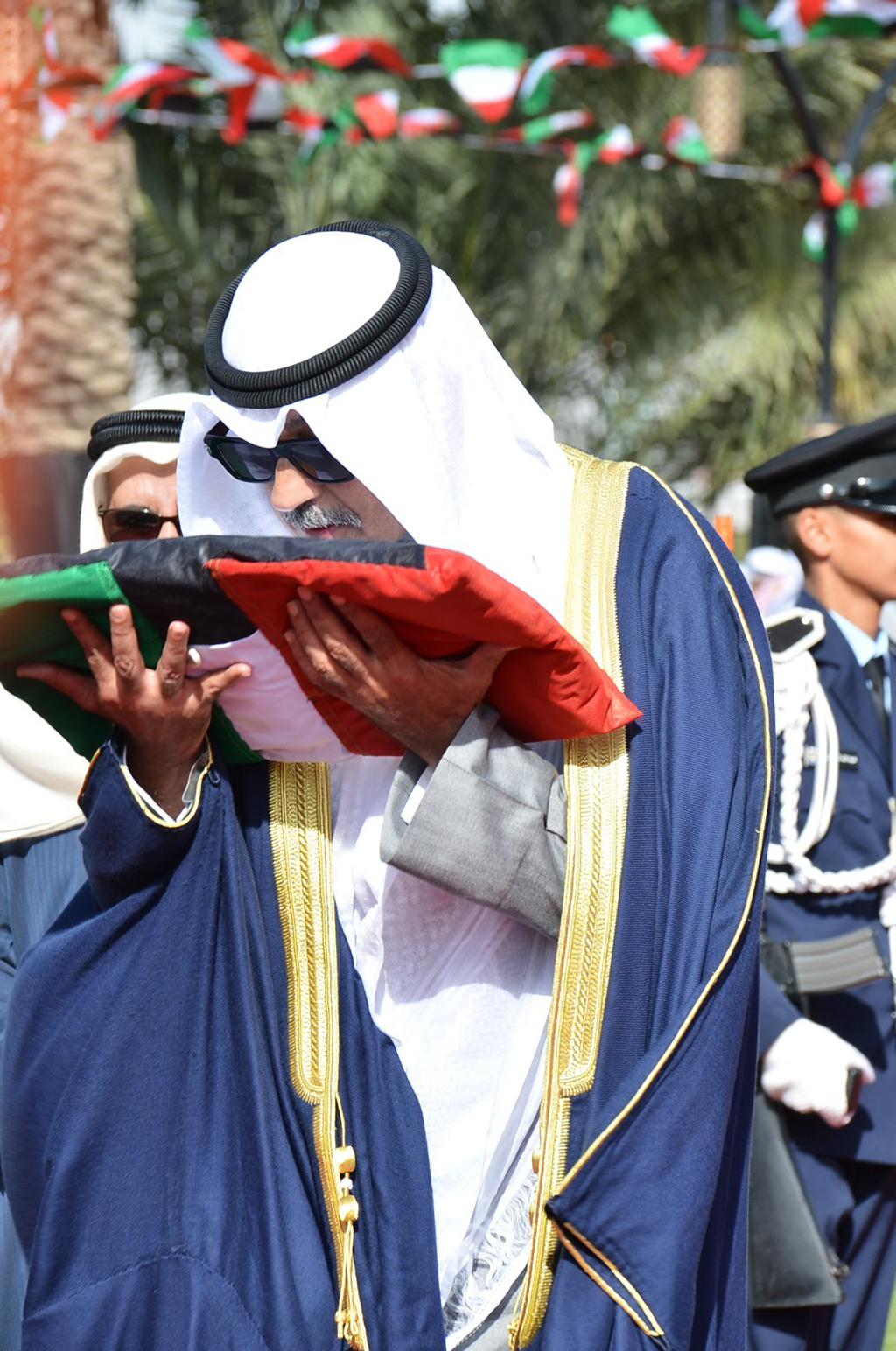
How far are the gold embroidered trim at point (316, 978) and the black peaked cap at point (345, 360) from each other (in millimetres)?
468

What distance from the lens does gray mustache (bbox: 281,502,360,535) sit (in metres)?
1.97

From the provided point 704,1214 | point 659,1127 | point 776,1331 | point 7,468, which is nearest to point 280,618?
point 659,1127

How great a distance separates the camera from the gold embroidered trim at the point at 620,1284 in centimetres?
176

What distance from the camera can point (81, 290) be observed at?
8.63 metres

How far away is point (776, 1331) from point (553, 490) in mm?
2164

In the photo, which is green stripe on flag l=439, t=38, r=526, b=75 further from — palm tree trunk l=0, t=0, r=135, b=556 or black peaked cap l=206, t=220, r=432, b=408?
black peaked cap l=206, t=220, r=432, b=408

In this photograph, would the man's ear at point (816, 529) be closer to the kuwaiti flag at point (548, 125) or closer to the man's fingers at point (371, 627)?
the man's fingers at point (371, 627)

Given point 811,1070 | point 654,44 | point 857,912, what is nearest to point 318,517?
Answer: point 811,1070

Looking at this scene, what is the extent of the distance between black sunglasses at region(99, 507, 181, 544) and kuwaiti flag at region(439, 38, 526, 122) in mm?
5612

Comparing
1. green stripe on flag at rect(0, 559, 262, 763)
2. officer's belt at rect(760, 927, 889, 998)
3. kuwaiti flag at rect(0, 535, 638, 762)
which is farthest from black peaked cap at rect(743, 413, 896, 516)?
green stripe on flag at rect(0, 559, 262, 763)

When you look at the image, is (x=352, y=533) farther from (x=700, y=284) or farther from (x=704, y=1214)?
(x=700, y=284)

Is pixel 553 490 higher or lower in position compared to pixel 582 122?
higher

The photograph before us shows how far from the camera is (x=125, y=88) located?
7.78m

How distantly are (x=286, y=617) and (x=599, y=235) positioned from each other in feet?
31.5
